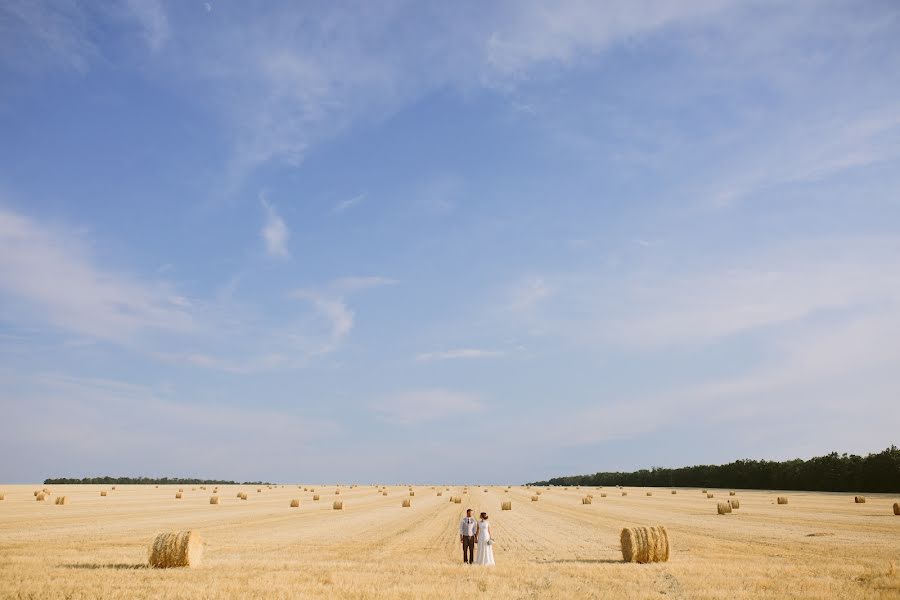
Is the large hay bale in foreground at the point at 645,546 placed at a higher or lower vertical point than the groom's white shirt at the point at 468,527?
lower

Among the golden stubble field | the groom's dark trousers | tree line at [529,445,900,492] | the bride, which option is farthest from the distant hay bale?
tree line at [529,445,900,492]

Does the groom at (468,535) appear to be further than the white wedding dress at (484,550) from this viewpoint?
Yes

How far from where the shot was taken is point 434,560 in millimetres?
20812

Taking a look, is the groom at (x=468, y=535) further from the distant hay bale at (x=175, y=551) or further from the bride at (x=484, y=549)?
the distant hay bale at (x=175, y=551)

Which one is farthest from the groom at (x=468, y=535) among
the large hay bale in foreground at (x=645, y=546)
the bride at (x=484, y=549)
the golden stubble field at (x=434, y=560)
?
the large hay bale in foreground at (x=645, y=546)

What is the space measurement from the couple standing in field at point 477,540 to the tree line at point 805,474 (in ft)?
227

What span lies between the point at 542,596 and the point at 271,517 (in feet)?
86.7

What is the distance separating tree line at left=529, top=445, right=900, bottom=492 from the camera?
238 feet

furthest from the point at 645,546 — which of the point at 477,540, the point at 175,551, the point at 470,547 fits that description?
the point at 175,551

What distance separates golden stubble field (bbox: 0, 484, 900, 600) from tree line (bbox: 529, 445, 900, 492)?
146 feet

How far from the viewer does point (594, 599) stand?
14336 mm

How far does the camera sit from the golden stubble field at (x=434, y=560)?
1507cm

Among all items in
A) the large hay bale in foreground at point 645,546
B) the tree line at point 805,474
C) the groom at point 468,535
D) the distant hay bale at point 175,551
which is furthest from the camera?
the tree line at point 805,474

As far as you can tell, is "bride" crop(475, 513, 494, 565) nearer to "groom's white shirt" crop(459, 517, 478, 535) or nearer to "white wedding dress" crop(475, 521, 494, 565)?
"white wedding dress" crop(475, 521, 494, 565)
